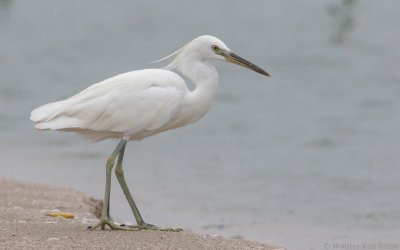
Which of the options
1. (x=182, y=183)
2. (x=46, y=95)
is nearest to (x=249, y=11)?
(x=46, y=95)

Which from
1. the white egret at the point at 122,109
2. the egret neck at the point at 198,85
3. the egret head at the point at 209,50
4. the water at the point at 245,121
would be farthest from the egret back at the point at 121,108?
the water at the point at 245,121

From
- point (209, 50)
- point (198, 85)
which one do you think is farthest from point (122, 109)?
point (209, 50)

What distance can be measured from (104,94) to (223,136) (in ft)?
18.6

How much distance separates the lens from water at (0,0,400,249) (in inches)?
374

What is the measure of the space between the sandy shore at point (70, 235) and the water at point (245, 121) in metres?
1.64

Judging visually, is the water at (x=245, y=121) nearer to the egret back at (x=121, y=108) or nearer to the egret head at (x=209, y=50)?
the egret head at (x=209, y=50)

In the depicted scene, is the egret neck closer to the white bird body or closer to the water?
the white bird body

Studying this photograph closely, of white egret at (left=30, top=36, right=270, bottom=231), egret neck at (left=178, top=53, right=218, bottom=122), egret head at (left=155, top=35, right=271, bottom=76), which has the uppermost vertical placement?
egret head at (left=155, top=35, right=271, bottom=76)

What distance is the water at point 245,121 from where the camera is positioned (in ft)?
31.1

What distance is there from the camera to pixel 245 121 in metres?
12.4

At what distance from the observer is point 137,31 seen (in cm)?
1658

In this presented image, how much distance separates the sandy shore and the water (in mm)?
1644

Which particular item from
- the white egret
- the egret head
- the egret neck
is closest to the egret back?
the white egret

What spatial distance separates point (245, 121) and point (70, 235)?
6620 mm
